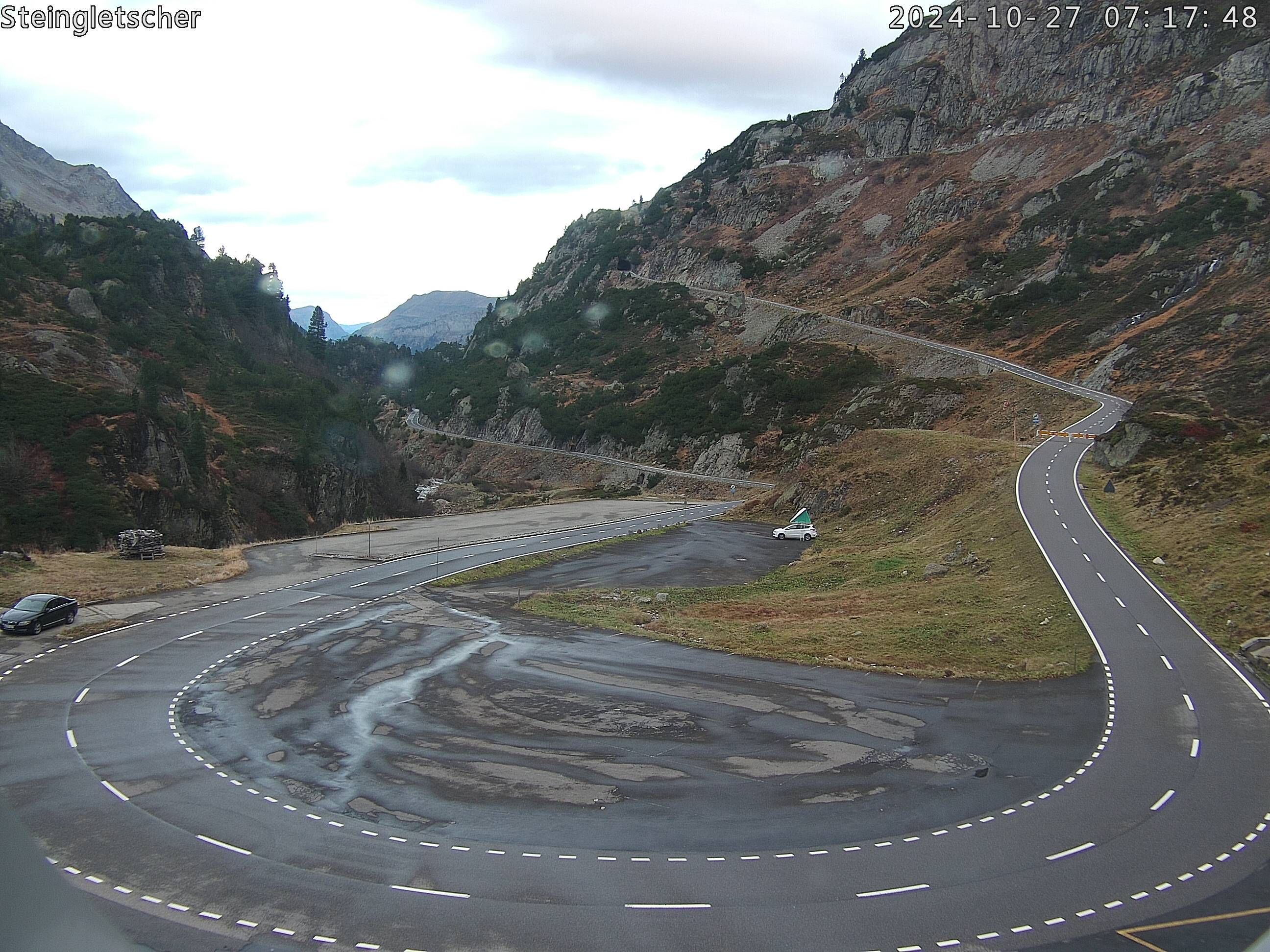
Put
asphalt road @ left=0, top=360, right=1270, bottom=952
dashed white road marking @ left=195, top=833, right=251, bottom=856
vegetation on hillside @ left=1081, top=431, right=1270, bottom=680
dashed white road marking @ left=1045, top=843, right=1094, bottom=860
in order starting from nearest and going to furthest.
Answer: asphalt road @ left=0, top=360, right=1270, bottom=952 < dashed white road marking @ left=1045, top=843, right=1094, bottom=860 < dashed white road marking @ left=195, top=833, right=251, bottom=856 < vegetation on hillside @ left=1081, top=431, right=1270, bottom=680

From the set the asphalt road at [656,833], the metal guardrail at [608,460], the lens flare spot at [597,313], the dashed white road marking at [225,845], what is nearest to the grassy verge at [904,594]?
→ the asphalt road at [656,833]

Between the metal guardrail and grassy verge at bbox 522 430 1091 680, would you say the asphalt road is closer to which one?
grassy verge at bbox 522 430 1091 680


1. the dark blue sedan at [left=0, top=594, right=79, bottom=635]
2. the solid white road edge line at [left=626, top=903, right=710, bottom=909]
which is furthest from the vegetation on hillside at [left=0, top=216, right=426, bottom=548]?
the solid white road edge line at [left=626, top=903, right=710, bottom=909]

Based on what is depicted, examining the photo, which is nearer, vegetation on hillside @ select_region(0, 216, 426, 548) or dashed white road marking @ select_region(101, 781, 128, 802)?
dashed white road marking @ select_region(101, 781, 128, 802)

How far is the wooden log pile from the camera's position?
4000cm

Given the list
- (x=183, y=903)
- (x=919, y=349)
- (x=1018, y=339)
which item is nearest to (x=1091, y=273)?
(x=1018, y=339)

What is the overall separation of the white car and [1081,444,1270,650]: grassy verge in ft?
52.1

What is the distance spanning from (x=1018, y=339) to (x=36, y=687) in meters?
99.4

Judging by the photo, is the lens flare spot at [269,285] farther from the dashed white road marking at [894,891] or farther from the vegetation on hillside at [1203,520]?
the dashed white road marking at [894,891]

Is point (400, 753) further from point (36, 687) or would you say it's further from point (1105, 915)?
point (1105, 915)

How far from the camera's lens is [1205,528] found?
32.0 meters

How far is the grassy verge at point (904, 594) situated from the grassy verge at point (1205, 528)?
157 inches

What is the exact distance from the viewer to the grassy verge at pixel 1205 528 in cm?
2575

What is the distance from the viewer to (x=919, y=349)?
3920 inches
